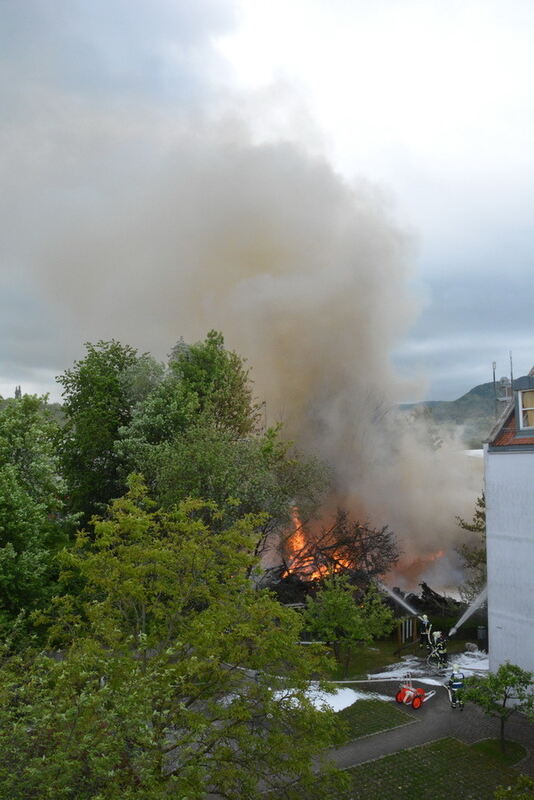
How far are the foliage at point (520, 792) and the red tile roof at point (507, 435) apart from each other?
9.71m

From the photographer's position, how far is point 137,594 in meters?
11.9

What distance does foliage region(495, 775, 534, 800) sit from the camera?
10.9 m

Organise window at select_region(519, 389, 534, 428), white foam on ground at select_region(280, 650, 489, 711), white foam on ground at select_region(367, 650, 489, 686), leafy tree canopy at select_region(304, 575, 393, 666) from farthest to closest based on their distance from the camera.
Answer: white foam on ground at select_region(367, 650, 489, 686) → leafy tree canopy at select_region(304, 575, 393, 666) → white foam on ground at select_region(280, 650, 489, 711) → window at select_region(519, 389, 534, 428)

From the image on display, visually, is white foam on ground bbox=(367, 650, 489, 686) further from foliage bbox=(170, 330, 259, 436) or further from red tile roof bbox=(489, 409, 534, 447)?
foliage bbox=(170, 330, 259, 436)

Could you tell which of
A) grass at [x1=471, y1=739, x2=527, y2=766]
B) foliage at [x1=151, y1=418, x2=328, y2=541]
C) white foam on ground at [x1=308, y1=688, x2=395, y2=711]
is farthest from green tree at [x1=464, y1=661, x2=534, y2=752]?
foliage at [x1=151, y1=418, x2=328, y2=541]

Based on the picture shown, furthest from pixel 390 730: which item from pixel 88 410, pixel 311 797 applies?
pixel 88 410

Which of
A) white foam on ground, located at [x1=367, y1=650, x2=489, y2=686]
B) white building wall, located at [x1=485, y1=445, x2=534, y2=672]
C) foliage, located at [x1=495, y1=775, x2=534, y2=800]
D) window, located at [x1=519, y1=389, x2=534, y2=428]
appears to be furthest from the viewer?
white foam on ground, located at [x1=367, y1=650, x2=489, y2=686]

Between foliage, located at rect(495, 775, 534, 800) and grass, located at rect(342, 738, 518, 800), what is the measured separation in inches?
124

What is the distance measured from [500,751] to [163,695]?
454 inches

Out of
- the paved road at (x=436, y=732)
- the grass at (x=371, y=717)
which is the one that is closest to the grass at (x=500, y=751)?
the paved road at (x=436, y=732)

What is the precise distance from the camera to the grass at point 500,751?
1609 centimetres

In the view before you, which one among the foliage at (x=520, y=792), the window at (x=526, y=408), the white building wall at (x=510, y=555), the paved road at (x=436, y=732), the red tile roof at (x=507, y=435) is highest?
the window at (x=526, y=408)

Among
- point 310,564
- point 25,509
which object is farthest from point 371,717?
point 310,564

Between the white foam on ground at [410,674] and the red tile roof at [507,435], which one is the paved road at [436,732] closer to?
the white foam on ground at [410,674]
